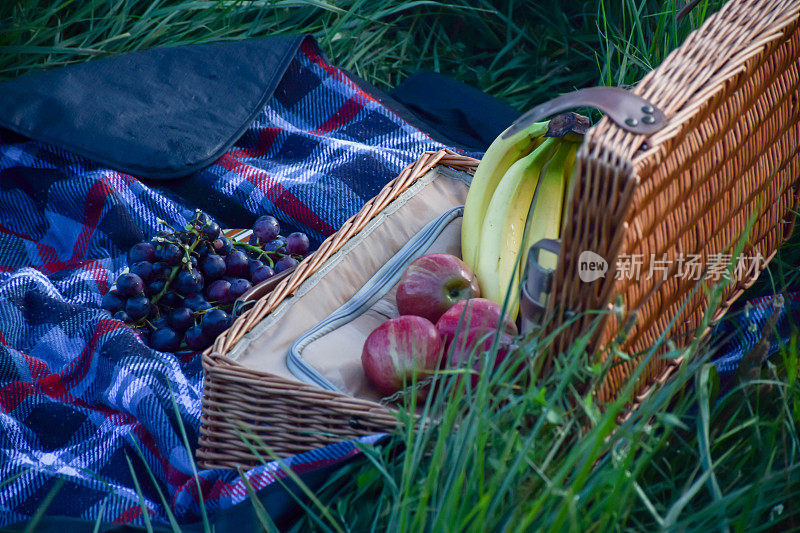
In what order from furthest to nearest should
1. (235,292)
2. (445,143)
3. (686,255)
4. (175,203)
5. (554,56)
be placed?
(554,56) < (445,143) < (175,203) < (235,292) < (686,255)

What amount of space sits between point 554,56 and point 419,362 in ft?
6.13

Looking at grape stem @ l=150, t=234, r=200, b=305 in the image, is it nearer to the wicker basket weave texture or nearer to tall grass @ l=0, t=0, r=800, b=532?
tall grass @ l=0, t=0, r=800, b=532

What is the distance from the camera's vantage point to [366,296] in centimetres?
Result: 125

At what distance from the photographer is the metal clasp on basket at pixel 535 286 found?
0.87m

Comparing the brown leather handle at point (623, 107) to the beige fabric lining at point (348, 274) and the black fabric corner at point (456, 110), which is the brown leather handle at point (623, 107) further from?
the black fabric corner at point (456, 110)

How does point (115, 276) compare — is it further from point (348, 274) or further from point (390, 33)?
point (390, 33)

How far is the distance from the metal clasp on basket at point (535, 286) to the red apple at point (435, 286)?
0.26m

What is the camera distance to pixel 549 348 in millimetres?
867

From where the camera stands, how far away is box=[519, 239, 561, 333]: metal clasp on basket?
2.85 feet

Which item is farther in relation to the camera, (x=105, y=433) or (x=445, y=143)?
(x=445, y=143)

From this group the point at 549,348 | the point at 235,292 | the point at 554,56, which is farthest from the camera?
the point at 554,56

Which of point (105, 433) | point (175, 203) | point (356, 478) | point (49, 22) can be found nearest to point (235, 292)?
point (105, 433)

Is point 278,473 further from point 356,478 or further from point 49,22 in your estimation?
point 49,22

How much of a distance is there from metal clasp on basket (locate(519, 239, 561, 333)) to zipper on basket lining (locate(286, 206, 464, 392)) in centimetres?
30
